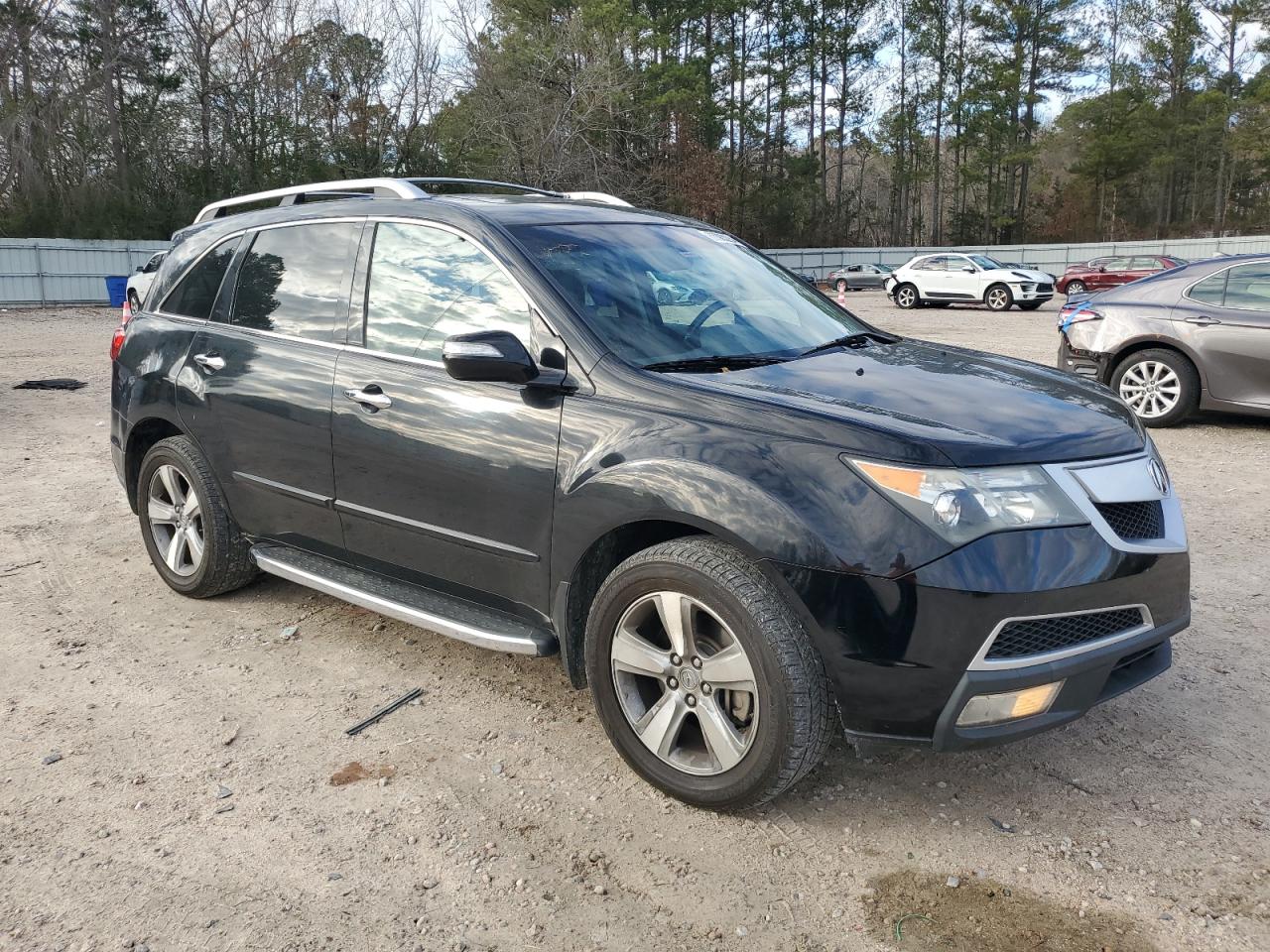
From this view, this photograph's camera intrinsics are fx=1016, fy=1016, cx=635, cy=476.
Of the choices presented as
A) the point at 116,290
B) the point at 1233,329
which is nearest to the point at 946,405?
the point at 1233,329

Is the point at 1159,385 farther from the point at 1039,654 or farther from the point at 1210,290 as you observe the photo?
the point at 1039,654

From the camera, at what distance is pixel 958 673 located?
2695 mm

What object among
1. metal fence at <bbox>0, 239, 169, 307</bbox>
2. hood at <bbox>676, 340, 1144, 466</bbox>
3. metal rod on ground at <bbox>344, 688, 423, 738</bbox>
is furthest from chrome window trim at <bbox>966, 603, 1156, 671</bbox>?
metal fence at <bbox>0, 239, 169, 307</bbox>

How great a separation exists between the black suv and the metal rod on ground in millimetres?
356

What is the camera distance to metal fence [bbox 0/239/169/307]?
93.7 ft

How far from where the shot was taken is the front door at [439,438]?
3.38m

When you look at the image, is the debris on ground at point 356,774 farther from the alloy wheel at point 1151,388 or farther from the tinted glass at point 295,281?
the alloy wheel at point 1151,388

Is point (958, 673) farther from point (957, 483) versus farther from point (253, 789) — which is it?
point (253, 789)

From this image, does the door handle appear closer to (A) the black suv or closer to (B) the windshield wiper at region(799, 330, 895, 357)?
(A) the black suv

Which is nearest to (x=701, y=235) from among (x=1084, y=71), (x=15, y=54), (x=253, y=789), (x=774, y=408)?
(x=774, y=408)

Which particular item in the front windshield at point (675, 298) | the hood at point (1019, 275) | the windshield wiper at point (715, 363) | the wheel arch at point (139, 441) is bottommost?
the wheel arch at point (139, 441)

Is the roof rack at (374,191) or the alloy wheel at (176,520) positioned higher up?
the roof rack at (374,191)

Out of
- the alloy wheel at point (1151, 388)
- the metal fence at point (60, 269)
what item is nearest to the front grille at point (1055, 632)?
the alloy wheel at point (1151, 388)

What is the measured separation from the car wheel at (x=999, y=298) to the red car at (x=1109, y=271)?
314cm
